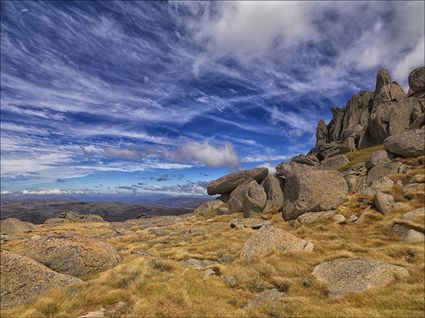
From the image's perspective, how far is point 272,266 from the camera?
65.8 feet

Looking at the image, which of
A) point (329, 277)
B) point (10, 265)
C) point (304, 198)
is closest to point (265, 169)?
point (304, 198)

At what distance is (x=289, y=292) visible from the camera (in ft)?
52.5

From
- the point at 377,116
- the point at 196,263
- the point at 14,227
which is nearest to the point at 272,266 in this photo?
the point at 196,263

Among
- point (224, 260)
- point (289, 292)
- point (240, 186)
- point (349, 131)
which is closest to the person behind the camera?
point (289, 292)

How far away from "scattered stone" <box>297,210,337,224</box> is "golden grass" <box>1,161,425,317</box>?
3236 millimetres

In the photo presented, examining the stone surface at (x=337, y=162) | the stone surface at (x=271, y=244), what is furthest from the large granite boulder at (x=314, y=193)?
the stone surface at (x=337, y=162)

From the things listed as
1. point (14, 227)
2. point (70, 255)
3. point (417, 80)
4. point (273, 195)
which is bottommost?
point (14, 227)

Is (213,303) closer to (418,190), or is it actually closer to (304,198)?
(304,198)

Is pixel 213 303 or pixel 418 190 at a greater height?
pixel 418 190

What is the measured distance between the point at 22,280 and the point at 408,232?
2744 centimetres

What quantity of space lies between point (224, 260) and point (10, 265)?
15.0 metres

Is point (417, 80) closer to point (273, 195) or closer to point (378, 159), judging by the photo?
point (378, 159)

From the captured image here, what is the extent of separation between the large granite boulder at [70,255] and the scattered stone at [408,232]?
23498 mm

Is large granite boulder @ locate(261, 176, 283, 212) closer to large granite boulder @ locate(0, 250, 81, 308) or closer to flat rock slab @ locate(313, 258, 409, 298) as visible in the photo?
flat rock slab @ locate(313, 258, 409, 298)
